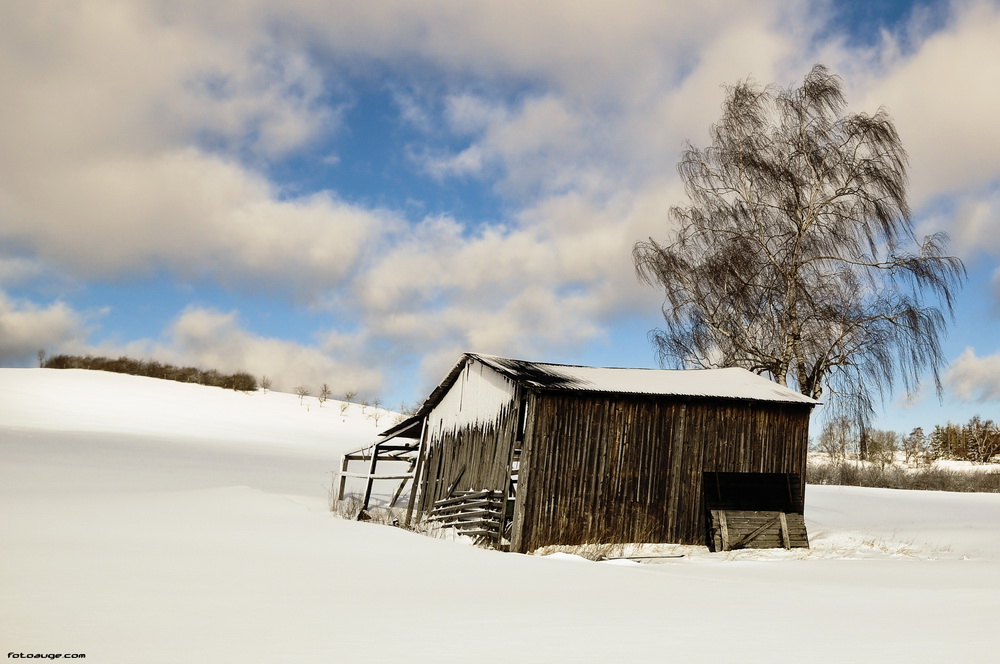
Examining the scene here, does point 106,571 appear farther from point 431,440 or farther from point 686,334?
point 686,334

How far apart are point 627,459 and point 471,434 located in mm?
3560

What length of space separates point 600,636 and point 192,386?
5152cm

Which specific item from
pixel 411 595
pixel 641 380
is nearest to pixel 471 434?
pixel 641 380

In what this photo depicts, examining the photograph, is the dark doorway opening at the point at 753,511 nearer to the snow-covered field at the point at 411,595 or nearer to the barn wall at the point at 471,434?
the snow-covered field at the point at 411,595

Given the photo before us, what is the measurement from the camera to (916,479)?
34906 millimetres

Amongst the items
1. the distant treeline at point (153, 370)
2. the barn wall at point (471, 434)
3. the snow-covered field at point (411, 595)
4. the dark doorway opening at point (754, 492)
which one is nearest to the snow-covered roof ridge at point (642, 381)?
the barn wall at point (471, 434)

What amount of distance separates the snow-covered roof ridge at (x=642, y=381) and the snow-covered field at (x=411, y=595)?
122 inches

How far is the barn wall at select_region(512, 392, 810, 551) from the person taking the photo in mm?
14125

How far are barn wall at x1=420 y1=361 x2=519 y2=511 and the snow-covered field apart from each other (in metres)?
3.80

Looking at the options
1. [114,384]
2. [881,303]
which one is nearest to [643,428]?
[881,303]

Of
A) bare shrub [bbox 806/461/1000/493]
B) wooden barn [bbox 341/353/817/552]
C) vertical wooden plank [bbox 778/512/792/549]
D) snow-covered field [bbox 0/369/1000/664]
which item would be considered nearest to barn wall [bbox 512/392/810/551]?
wooden barn [bbox 341/353/817/552]

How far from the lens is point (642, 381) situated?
1572cm

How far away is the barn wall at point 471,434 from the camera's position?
49.0 ft

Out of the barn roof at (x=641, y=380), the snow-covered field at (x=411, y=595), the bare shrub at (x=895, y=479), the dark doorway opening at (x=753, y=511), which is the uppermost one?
the barn roof at (x=641, y=380)
